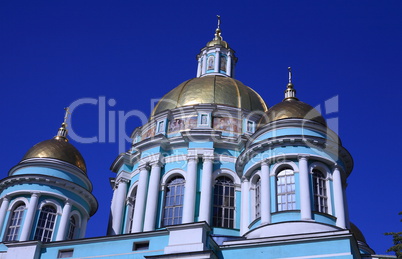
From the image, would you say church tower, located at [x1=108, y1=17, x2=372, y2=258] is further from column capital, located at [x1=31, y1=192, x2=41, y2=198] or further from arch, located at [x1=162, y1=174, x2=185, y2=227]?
column capital, located at [x1=31, y1=192, x2=41, y2=198]

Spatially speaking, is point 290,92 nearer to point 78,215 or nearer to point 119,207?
point 119,207

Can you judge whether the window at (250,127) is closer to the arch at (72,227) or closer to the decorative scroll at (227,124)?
the decorative scroll at (227,124)

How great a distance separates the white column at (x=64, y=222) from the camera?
25955 millimetres

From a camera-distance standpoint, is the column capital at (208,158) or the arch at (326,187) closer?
the arch at (326,187)

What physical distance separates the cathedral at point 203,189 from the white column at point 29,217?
0.05 metres

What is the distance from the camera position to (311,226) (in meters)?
20.9

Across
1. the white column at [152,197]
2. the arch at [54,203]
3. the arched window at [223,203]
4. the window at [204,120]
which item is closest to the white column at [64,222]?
the arch at [54,203]

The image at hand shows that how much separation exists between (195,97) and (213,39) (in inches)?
350

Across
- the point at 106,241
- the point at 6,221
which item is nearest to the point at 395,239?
the point at 106,241

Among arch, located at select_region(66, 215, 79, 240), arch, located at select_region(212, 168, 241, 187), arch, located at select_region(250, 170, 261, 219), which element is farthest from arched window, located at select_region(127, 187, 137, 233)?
arch, located at select_region(250, 170, 261, 219)

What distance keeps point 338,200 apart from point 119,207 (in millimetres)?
11172

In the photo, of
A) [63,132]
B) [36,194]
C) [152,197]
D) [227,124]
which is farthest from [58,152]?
[227,124]

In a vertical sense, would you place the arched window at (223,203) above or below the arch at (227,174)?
below

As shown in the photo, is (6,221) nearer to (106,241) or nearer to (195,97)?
(106,241)
